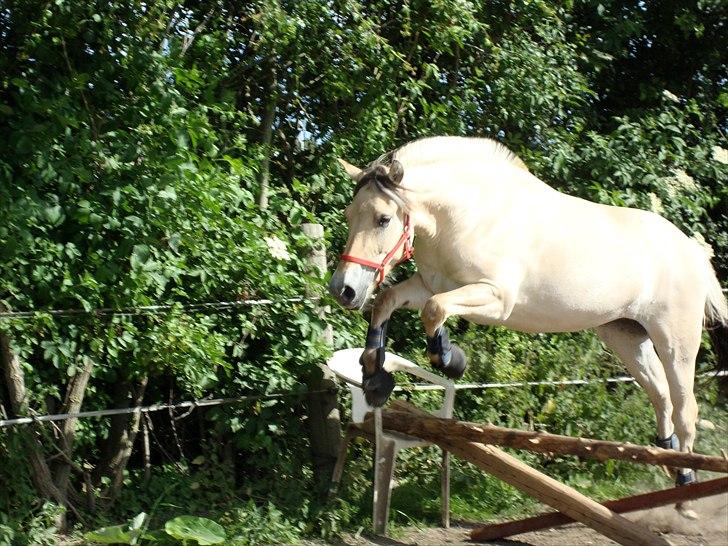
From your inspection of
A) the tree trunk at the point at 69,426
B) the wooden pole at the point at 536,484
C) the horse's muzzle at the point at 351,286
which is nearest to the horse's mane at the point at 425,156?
the horse's muzzle at the point at 351,286

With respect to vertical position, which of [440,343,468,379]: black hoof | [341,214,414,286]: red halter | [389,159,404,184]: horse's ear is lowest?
[440,343,468,379]: black hoof

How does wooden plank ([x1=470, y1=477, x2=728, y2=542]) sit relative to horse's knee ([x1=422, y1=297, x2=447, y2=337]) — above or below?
below

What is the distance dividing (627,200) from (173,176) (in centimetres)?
421

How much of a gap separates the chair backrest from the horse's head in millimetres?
722

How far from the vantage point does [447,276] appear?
521cm

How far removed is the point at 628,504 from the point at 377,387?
1.41 meters

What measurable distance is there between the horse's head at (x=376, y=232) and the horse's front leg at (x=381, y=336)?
30 centimetres

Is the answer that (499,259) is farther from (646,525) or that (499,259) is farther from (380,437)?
(646,525)

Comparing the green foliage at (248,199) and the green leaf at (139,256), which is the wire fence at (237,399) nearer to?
the green foliage at (248,199)

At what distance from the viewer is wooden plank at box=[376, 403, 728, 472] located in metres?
4.45

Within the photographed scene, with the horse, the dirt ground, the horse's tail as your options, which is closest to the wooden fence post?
the dirt ground

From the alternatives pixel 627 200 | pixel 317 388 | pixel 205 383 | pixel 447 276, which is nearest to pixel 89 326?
pixel 205 383

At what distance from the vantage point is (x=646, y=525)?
567 cm

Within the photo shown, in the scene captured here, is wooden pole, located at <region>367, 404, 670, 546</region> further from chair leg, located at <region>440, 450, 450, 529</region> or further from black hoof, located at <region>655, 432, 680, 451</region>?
black hoof, located at <region>655, 432, 680, 451</region>
